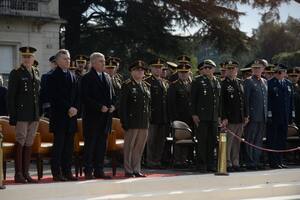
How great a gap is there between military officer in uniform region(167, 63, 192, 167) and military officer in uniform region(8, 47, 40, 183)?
3.79 meters

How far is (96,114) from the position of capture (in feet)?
34.0

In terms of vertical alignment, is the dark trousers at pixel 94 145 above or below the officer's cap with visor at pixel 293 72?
below

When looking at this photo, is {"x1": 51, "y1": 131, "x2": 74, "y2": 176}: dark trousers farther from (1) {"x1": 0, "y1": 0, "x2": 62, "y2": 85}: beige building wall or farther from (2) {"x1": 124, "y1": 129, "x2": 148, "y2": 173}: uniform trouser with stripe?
(1) {"x1": 0, "y1": 0, "x2": 62, "y2": 85}: beige building wall

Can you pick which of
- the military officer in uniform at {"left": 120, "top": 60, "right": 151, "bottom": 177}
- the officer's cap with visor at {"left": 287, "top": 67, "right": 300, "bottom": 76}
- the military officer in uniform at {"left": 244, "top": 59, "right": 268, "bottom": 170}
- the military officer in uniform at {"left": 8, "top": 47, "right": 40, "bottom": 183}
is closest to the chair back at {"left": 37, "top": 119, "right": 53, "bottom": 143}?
the military officer in uniform at {"left": 8, "top": 47, "right": 40, "bottom": 183}

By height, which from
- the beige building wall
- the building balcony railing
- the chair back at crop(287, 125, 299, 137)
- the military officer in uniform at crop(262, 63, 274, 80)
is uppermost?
the building balcony railing

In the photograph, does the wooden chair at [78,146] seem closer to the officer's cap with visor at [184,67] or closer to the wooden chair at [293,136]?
the officer's cap with visor at [184,67]

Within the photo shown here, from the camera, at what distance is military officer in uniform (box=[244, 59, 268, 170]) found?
1252cm

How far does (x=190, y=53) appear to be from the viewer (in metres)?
32.6

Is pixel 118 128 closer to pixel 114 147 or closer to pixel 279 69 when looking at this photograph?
pixel 114 147

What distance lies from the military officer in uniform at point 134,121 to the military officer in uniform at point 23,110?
1679mm

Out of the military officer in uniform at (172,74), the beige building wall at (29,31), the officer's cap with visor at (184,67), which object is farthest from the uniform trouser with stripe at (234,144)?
the beige building wall at (29,31)

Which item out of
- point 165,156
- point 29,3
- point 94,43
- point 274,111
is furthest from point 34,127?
point 94,43

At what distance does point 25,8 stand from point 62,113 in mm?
15216

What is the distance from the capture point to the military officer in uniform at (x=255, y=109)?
493 inches
